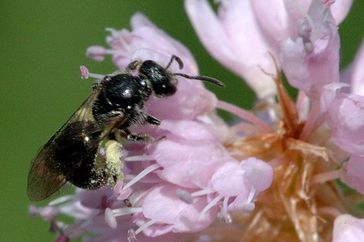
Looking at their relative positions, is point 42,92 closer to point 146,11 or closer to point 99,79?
point 146,11

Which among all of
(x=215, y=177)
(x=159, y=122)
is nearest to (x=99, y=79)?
(x=159, y=122)

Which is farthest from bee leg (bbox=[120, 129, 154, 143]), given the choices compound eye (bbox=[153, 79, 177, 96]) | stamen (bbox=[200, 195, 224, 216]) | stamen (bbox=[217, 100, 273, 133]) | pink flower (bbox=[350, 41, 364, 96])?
pink flower (bbox=[350, 41, 364, 96])

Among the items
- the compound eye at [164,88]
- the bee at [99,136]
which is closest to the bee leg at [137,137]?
the bee at [99,136]

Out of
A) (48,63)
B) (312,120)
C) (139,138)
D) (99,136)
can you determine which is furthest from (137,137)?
(48,63)

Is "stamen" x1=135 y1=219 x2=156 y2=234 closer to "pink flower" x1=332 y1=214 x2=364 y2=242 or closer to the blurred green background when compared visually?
"pink flower" x1=332 y1=214 x2=364 y2=242

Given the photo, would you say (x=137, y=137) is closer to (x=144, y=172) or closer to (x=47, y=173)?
(x=144, y=172)

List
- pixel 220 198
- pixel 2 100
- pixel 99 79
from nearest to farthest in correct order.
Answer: pixel 220 198 < pixel 99 79 < pixel 2 100
